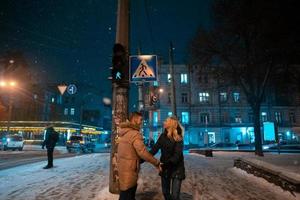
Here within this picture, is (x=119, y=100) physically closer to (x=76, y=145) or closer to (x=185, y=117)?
(x=76, y=145)

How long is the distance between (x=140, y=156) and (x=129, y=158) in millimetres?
169

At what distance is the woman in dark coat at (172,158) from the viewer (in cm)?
510

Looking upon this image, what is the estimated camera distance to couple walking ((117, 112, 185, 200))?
4.11m

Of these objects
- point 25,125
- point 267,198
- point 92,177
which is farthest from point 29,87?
point 267,198

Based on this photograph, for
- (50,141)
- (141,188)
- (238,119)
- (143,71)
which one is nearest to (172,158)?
(143,71)

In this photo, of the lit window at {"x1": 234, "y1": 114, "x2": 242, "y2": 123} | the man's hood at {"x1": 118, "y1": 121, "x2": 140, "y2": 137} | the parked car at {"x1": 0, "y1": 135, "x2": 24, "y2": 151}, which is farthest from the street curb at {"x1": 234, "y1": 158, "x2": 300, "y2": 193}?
the lit window at {"x1": 234, "y1": 114, "x2": 242, "y2": 123}

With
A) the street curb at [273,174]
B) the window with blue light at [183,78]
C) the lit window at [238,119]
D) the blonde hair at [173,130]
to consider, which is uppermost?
the window with blue light at [183,78]

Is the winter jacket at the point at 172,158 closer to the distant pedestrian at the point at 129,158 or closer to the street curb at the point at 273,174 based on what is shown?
the distant pedestrian at the point at 129,158

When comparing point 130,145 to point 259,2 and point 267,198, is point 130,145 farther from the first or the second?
point 259,2

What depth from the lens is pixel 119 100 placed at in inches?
270

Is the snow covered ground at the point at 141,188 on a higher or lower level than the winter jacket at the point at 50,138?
lower

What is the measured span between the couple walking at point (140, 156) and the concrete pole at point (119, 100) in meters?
1.56

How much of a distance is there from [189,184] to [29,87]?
221 feet

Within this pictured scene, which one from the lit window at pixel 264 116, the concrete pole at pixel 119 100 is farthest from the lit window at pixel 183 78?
the concrete pole at pixel 119 100
